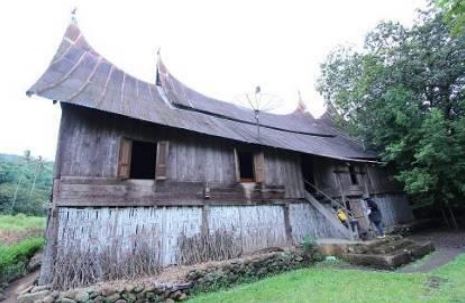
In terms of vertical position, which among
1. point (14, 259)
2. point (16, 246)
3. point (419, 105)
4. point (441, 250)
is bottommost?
point (441, 250)

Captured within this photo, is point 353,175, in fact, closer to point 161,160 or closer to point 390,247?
point 390,247

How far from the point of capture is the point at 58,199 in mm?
7070

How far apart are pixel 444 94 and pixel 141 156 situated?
16352 mm

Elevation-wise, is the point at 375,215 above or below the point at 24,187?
below

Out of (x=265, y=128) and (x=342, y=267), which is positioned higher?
(x=265, y=128)

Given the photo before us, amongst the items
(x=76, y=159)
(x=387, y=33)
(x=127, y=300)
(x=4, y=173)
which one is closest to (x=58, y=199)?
(x=76, y=159)

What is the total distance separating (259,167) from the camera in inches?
447

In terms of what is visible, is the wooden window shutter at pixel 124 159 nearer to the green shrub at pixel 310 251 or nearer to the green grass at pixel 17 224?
the green shrub at pixel 310 251

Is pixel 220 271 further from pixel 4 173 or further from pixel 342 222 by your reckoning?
pixel 4 173

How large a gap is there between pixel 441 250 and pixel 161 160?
35.1 feet

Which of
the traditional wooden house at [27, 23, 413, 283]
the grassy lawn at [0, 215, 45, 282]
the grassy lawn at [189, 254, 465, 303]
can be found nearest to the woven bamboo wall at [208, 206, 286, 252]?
the traditional wooden house at [27, 23, 413, 283]

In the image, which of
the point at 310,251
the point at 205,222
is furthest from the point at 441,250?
the point at 205,222

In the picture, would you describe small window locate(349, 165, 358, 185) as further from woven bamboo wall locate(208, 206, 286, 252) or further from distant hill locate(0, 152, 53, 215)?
distant hill locate(0, 152, 53, 215)

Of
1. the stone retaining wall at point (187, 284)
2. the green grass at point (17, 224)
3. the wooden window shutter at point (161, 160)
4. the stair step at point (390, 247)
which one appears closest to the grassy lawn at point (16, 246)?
the green grass at point (17, 224)
